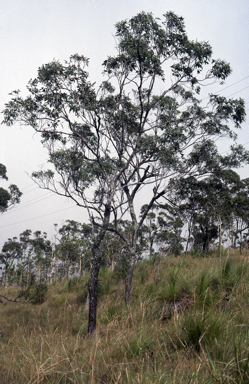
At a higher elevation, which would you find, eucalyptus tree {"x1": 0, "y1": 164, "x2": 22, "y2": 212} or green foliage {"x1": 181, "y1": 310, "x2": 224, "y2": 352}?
eucalyptus tree {"x1": 0, "y1": 164, "x2": 22, "y2": 212}

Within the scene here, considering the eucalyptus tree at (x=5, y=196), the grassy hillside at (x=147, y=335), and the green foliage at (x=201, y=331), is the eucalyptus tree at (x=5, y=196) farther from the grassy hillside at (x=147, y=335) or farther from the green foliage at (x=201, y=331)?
the green foliage at (x=201, y=331)

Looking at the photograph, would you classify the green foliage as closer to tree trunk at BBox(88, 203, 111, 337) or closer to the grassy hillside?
the grassy hillside

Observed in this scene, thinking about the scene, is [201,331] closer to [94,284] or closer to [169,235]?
[94,284]

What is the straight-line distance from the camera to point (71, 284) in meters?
13.8

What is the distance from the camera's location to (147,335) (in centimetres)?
425

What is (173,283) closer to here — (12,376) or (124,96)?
(12,376)

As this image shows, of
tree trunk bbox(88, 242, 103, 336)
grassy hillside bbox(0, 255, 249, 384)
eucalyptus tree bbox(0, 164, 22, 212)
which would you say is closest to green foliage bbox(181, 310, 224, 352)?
grassy hillside bbox(0, 255, 249, 384)

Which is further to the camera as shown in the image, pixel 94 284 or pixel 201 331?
pixel 94 284

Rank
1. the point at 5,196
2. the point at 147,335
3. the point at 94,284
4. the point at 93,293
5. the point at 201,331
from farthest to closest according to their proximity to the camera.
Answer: the point at 5,196 < the point at 94,284 < the point at 93,293 < the point at 147,335 < the point at 201,331

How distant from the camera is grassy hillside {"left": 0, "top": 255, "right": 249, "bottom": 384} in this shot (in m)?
2.93

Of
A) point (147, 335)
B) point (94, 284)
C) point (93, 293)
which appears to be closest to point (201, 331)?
point (147, 335)

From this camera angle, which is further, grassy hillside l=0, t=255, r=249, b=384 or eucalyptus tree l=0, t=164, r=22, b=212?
eucalyptus tree l=0, t=164, r=22, b=212

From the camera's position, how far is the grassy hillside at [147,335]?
2.93 meters


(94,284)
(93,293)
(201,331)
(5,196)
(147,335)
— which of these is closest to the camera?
(201,331)
